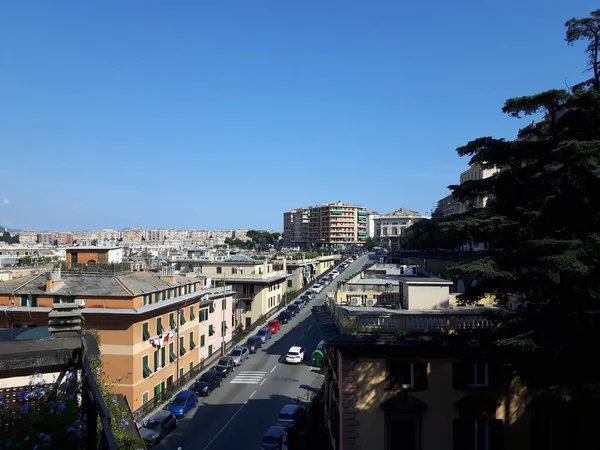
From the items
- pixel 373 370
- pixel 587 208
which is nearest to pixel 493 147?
pixel 587 208

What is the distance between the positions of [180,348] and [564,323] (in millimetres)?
30108

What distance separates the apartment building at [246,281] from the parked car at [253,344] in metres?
10.8

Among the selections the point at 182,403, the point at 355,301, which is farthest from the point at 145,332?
the point at 355,301

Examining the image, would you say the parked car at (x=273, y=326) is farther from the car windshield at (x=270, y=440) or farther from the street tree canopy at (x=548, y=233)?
the street tree canopy at (x=548, y=233)

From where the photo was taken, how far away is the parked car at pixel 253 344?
→ 156ft

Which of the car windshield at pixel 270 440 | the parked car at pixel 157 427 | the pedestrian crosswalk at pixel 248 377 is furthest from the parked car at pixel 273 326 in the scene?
the car windshield at pixel 270 440

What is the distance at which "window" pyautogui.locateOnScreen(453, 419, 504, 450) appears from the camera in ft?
51.0

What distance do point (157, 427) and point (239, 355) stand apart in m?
17.1

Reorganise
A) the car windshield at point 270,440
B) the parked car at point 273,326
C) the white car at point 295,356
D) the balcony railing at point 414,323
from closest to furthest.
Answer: the balcony railing at point 414,323 → the car windshield at point 270,440 → the white car at point 295,356 → the parked car at point 273,326

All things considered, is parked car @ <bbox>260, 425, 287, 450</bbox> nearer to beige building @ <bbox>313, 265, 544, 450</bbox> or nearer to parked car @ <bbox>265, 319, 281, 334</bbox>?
beige building @ <bbox>313, 265, 544, 450</bbox>

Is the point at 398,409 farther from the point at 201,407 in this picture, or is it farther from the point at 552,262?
the point at 201,407

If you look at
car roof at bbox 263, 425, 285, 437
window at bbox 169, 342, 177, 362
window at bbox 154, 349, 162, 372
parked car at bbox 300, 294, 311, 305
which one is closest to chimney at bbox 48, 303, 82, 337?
car roof at bbox 263, 425, 285, 437

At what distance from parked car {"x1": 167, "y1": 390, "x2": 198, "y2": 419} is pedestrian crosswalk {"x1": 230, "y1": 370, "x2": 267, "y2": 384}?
6.42m

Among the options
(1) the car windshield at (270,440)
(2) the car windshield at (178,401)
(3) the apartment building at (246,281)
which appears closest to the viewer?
(1) the car windshield at (270,440)
